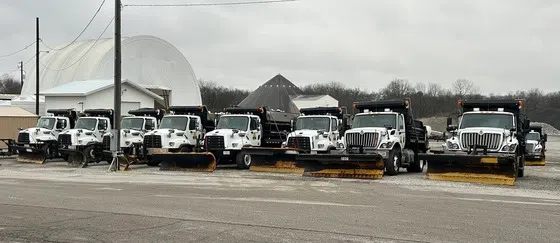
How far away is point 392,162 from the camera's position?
19.9 metres

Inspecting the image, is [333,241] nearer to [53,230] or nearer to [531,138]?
[53,230]

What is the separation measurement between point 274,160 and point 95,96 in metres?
31.0

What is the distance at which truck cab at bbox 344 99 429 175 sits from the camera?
65.9 ft

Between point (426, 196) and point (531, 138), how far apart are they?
23105mm

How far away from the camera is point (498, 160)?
16.6m

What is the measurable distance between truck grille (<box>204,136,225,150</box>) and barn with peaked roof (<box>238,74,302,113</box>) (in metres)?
19.0

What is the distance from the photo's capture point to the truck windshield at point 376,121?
2105 centimetres

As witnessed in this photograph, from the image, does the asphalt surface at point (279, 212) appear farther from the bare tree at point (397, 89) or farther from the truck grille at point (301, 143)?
the bare tree at point (397, 89)

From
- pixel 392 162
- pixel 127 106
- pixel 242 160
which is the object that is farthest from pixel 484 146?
pixel 127 106

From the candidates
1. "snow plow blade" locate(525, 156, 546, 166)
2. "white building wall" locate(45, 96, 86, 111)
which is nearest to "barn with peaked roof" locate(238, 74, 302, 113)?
"white building wall" locate(45, 96, 86, 111)

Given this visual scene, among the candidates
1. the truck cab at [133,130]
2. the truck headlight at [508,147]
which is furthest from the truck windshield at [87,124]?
the truck headlight at [508,147]

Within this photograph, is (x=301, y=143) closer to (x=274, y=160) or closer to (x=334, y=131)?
(x=274, y=160)

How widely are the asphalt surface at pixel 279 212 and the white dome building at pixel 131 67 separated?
44699 mm

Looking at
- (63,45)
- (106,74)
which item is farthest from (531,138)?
(63,45)
